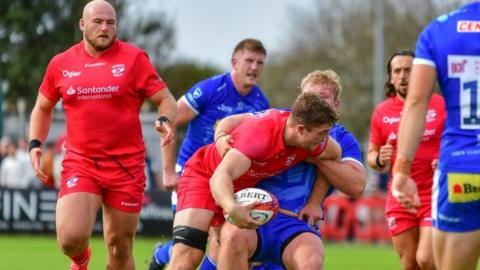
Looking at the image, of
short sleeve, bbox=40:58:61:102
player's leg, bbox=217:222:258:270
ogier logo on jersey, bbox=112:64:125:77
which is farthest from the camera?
short sleeve, bbox=40:58:61:102

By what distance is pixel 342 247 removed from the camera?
22.9m

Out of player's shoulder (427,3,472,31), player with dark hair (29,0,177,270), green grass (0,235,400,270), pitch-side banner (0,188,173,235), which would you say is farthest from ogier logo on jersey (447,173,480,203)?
pitch-side banner (0,188,173,235)

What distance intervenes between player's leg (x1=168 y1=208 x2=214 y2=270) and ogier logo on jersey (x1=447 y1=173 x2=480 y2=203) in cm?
221

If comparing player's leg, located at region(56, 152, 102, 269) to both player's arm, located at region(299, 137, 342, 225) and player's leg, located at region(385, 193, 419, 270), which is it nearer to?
player's arm, located at region(299, 137, 342, 225)

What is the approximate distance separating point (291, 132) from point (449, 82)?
5.02ft

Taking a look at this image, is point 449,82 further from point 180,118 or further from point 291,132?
point 180,118

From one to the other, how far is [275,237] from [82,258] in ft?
8.26

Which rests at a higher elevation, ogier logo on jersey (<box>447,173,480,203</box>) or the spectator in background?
ogier logo on jersey (<box>447,173,480,203</box>)

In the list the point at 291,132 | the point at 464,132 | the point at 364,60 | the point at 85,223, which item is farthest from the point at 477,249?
the point at 364,60

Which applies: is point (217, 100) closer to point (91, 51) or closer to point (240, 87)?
point (240, 87)

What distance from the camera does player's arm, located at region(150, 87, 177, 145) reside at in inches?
401

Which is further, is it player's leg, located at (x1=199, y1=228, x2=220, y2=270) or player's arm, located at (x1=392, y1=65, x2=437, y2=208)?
player's leg, located at (x1=199, y1=228, x2=220, y2=270)

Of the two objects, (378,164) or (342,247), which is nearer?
(378,164)

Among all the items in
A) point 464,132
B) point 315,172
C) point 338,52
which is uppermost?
point 464,132
